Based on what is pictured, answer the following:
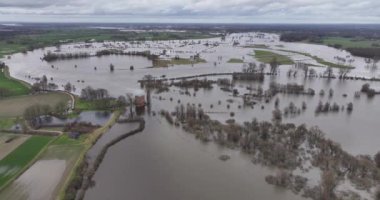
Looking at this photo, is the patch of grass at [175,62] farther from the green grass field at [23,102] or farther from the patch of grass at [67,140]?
the patch of grass at [67,140]

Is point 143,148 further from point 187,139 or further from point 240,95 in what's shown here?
point 240,95

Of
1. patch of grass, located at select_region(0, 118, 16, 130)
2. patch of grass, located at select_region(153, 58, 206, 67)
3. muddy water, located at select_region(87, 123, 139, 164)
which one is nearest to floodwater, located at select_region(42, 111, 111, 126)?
muddy water, located at select_region(87, 123, 139, 164)

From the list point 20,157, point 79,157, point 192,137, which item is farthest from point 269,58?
point 20,157

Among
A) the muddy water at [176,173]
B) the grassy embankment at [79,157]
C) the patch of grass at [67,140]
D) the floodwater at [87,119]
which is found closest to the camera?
the grassy embankment at [79,157]

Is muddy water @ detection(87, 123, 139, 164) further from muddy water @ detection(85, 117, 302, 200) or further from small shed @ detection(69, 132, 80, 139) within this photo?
small shed @ detection(69, 132, 80, 139)

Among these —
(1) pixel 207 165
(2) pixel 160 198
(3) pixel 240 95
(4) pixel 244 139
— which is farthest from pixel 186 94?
(2) pixel 160 198

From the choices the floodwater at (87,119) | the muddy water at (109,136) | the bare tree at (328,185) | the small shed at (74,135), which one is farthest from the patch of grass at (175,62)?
the bare tree at (328,185)
